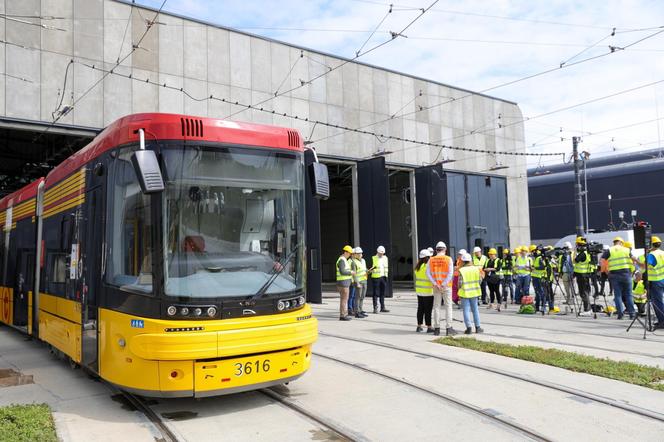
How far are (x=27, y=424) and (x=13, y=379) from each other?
2745 mm

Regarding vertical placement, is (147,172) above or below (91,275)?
above

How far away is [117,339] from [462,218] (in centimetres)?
2183

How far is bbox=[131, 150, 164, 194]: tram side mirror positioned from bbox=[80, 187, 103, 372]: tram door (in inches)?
54.3

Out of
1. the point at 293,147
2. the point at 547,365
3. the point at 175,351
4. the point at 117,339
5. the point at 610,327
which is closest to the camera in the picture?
the point at 175,351

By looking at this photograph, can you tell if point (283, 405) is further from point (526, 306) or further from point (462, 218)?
point (462, 218)

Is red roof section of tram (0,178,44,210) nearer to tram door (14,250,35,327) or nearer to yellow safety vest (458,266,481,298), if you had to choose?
tram door (14,250,35,327)

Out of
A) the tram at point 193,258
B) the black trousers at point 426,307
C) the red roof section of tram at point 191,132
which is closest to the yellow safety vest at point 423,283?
the black trousers at point 426,307

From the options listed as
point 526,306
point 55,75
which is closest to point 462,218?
point 526,306

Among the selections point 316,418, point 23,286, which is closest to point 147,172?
point 316,418

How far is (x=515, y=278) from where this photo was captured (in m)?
18.2

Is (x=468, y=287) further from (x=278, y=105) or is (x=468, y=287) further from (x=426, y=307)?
(x=278, y=105)

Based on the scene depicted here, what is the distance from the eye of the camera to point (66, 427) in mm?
5461

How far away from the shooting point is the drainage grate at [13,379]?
7368mm

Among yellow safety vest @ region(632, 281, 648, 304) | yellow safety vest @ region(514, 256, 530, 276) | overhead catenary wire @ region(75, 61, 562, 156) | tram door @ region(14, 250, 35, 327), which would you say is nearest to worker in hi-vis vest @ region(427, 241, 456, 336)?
yellow safety vest @ region(632, 281, 648, 304)
